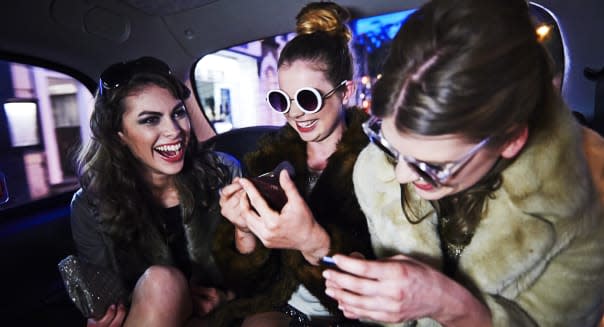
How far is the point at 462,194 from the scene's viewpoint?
0.91 meters

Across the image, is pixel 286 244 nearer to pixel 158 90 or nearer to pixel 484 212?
pixel 484 212

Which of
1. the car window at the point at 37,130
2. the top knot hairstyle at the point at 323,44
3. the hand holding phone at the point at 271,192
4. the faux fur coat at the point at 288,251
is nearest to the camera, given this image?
the hand holding phone at the point at 271,192

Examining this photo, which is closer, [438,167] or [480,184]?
[438,167]

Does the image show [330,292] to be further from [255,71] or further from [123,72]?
[255,71]

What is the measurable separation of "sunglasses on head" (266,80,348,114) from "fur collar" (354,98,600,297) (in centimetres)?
70

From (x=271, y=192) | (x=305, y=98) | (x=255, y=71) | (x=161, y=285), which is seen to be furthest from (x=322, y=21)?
(x=255, y=71)

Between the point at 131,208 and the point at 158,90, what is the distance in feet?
1.77

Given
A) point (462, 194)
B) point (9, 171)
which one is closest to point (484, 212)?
point (462, 194)

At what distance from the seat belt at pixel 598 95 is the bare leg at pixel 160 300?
84.0 inches

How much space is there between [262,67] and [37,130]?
4.72 meters

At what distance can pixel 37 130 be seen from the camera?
249 centimetres

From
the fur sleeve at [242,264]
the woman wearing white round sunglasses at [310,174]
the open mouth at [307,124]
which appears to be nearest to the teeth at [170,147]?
the woman wearing white round sunglasses at [310,174]

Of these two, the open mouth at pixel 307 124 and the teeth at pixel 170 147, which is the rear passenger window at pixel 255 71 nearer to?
the open mouth at pixel 307 124

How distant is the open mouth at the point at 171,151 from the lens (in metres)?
1.53
